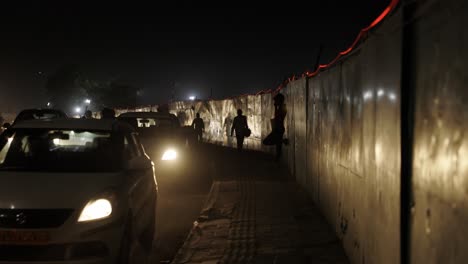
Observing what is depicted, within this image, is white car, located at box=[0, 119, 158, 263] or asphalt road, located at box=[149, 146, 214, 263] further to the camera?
asphalt road, located at box=[149, 146, 214, 263]

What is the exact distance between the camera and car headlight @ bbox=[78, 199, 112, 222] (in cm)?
497

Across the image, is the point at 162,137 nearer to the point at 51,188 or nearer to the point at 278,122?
the point at 278,122

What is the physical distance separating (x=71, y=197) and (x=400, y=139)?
3.11 meters

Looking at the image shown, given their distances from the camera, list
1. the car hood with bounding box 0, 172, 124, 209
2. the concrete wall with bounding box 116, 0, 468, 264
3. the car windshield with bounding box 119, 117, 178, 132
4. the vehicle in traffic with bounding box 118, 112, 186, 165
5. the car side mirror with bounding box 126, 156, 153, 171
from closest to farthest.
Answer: the concrete wall with bounding box 116, 0, 468, 264 → the car hood with bounding box 0, 172, 124, 209 → the car side mirror with bounding box 126, 156, 153, 171 → the vehicle in traffic with bounding box 118, 112, 186, 165 → the car windshield with bounding box 119, 117, 178, 132

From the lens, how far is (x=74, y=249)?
4867 millimetres

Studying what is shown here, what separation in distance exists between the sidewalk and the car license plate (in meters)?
1.95

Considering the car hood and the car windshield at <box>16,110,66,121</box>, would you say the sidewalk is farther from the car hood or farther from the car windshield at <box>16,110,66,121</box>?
the car windshield at <box>16,110,66,121</box>

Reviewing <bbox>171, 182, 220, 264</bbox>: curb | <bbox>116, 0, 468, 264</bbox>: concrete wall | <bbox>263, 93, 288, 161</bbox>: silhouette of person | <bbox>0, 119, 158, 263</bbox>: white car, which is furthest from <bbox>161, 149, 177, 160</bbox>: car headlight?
<bbox>0, 119, 158, 263</bbox>: white car

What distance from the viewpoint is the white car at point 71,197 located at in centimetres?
479

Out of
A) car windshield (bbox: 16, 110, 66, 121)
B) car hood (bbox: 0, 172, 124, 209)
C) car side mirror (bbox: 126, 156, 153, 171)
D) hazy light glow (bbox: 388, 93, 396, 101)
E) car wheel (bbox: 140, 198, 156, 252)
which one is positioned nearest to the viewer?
hazy light glow (bbox: 388, 93, 396, 101)

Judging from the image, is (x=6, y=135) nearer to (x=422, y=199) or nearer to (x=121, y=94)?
(x=422, y=199)

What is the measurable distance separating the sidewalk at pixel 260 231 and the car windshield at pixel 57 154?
60.4 inches

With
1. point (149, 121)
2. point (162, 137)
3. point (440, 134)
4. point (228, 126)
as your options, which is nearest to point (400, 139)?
point (440, 134)

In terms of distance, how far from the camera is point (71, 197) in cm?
501
